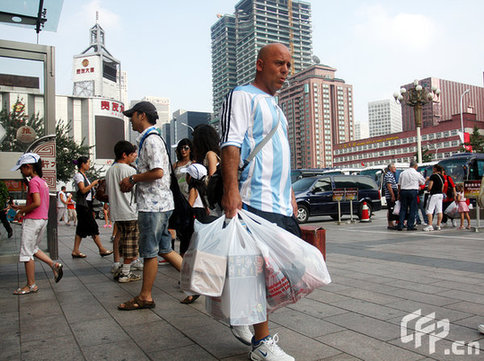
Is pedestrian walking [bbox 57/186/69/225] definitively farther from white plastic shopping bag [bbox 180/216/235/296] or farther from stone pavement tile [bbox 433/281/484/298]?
white plastic shopping bag [bbox 180/216/235/296]

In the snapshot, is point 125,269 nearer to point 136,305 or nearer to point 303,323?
point 136,305

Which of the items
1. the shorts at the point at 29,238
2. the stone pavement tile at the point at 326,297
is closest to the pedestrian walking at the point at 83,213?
the shorts at the point at 29,238

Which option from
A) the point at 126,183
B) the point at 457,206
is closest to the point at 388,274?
the point at 126,183

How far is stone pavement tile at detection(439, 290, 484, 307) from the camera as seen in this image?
12.4ft

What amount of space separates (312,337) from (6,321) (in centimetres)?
252

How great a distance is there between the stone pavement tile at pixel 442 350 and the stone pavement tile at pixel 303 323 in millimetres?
480

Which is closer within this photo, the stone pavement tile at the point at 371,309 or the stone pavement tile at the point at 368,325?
the stone pavement tile at the point at 368,325

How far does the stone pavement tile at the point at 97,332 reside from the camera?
9.62 ft

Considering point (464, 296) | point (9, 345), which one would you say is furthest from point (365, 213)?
point (9, 345)

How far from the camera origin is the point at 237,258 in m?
2.18

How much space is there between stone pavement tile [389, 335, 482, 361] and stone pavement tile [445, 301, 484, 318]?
2.88 ft

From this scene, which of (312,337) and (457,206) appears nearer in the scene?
(312,337)

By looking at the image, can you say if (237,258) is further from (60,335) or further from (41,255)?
(41,255)

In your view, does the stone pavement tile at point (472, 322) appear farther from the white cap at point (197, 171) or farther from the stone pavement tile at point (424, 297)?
the white cap at point (197, 171)
